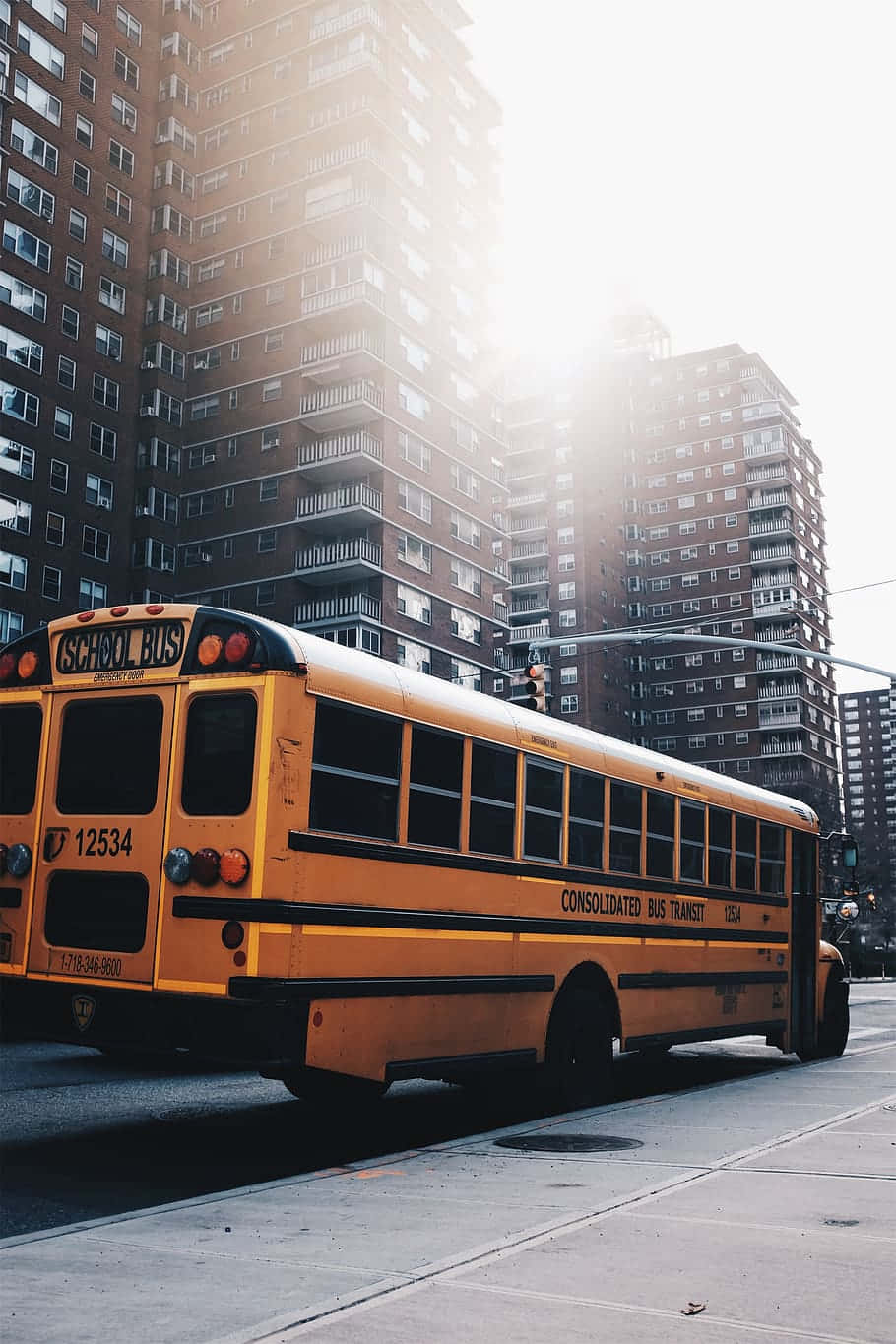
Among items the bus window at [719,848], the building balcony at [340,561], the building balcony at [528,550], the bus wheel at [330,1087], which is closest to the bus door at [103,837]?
the bus wheel at [330,1087]

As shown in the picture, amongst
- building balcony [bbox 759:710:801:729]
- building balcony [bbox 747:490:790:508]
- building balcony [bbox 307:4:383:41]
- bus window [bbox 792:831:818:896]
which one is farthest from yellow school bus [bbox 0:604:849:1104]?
building balcony [bbox 747:490:790:508]

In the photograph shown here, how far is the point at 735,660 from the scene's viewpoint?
301ft

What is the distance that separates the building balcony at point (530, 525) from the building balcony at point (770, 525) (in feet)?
52.3

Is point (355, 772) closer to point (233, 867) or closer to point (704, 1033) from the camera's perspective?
point (233, 867)

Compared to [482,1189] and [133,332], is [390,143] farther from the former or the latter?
[482,1189]

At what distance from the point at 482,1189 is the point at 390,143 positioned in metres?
52.3

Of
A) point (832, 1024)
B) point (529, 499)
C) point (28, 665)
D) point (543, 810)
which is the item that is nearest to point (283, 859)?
point (28, 665)

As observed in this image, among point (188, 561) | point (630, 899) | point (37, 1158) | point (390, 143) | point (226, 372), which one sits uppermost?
point (390, 143)

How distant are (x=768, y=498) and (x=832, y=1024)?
82.7 m

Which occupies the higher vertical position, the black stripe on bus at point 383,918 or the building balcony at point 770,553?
the building balcony at point 770,553

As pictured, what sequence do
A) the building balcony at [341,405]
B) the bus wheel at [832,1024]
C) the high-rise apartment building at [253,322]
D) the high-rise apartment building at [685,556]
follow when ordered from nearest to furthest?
the bus wheel at [832,1024] → the high-rise apartment building at [253,322] → the building balcony at [341,405] → the high-rise apartment building at [685,556]

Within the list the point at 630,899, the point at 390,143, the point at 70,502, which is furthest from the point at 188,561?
the point at 630,899

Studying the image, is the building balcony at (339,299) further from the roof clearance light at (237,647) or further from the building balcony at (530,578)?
the roof clearance light at (237,647)

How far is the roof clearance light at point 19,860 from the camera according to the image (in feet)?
25.4
